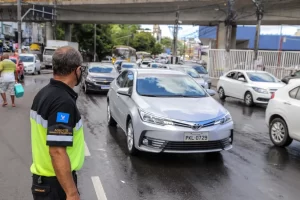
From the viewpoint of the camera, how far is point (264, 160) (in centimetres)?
644

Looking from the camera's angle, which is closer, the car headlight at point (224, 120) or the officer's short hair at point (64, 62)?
the officer's short hair at point (64, 62)

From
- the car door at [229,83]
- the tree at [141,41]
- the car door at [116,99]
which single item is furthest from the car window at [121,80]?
the tree at [141,41]

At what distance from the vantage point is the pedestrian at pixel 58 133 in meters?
2.26

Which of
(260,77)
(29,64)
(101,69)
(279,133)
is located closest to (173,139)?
(279,133)

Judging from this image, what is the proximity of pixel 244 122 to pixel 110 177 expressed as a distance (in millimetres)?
6334

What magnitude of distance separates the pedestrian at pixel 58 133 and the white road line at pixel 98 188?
2142 mm

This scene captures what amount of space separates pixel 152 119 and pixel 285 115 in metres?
3.04

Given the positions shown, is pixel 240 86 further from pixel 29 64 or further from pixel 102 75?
pixel 29 64

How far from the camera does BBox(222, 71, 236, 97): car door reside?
1596 cm

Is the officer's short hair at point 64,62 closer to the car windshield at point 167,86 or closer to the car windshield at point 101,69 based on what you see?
the car windshield at point 167,86

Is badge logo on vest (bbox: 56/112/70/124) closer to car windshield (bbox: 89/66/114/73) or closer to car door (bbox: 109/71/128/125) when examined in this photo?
car door (bbox: 109/71/128/125)

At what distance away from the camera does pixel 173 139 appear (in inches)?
222

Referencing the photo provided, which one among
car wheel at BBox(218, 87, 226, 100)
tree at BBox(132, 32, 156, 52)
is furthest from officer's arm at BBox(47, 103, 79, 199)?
tree at BBox(132, 32, 156, 52)

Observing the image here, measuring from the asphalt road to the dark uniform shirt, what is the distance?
7.16ft
